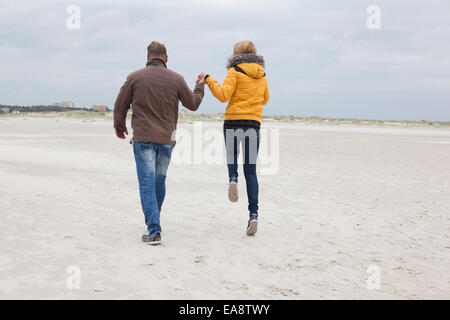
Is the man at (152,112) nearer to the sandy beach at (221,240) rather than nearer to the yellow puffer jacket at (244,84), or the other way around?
the yellow puffer jacket at (244,84)

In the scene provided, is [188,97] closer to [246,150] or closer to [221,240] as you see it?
[246,150]

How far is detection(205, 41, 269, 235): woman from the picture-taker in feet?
16.6

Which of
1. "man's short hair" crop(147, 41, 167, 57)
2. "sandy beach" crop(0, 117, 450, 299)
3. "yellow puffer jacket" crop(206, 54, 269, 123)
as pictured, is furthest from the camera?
"yellow puffer jacket" crop(206, 54, 269, 123)

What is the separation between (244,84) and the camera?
201 inches

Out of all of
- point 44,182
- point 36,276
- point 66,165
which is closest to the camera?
point 36,276

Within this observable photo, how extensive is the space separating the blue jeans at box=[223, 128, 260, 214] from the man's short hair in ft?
3.71

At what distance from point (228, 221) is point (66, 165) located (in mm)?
7097

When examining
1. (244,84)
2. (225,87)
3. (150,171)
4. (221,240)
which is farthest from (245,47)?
(221,240)

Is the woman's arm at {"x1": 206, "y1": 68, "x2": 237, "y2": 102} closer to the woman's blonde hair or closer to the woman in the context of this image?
the woman

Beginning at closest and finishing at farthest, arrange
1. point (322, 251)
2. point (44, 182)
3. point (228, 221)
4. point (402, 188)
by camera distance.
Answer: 1. point (322, 251)
2. point (228, 221)
3. point (44, 182)
4. point (402, 188)

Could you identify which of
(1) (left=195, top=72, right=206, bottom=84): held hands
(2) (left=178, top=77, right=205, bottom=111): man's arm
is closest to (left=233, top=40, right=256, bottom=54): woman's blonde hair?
Result: (1) (left=195, top=72, right=206, bottom=84): held hands

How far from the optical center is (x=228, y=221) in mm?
6211
